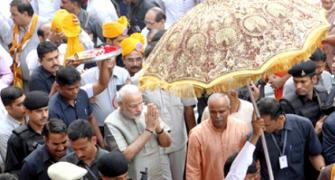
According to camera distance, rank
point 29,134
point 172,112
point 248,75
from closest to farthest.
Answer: point 248,75
point 29,134
point 172,112

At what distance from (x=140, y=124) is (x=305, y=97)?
6.10 ft

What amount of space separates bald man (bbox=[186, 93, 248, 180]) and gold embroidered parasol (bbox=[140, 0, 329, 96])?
253 cm

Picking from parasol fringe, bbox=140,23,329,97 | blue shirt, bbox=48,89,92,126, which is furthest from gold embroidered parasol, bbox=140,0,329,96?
blue shirt, bbox=48,89,92,126

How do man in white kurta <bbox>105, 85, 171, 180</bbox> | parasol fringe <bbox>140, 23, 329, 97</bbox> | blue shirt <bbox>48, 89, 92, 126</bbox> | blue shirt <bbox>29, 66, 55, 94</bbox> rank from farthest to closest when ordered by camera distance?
blue shirt <bbox>29, 66, 55, 94</bbox> → blue shirt <bbox>48, 89, 92, 126</bbox> → man in white kurta <bbox>105, 85, 171, 180</bbox> → parasol fringe <bbox>140, 23, 329, 97</bbox>

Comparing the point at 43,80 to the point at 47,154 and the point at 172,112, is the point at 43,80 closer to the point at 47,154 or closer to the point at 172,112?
the point at 172,112

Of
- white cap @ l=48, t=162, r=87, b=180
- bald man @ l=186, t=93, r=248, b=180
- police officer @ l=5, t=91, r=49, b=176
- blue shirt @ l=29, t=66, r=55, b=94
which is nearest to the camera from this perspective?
white cap @ l=48, t=162, r=87, b=180

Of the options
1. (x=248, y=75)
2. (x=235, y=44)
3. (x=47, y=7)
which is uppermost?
(x=235, y=44)

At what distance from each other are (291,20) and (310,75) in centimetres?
388

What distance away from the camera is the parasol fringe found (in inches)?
253

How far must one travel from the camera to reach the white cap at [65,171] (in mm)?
7812

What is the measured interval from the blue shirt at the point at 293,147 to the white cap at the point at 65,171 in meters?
2.07

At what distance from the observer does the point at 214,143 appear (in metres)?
9.36

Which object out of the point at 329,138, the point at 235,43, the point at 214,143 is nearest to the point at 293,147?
the point at 329,138

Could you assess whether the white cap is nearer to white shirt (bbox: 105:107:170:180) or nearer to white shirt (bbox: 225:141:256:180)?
white shirt (bbox: 225:141:256:180)
